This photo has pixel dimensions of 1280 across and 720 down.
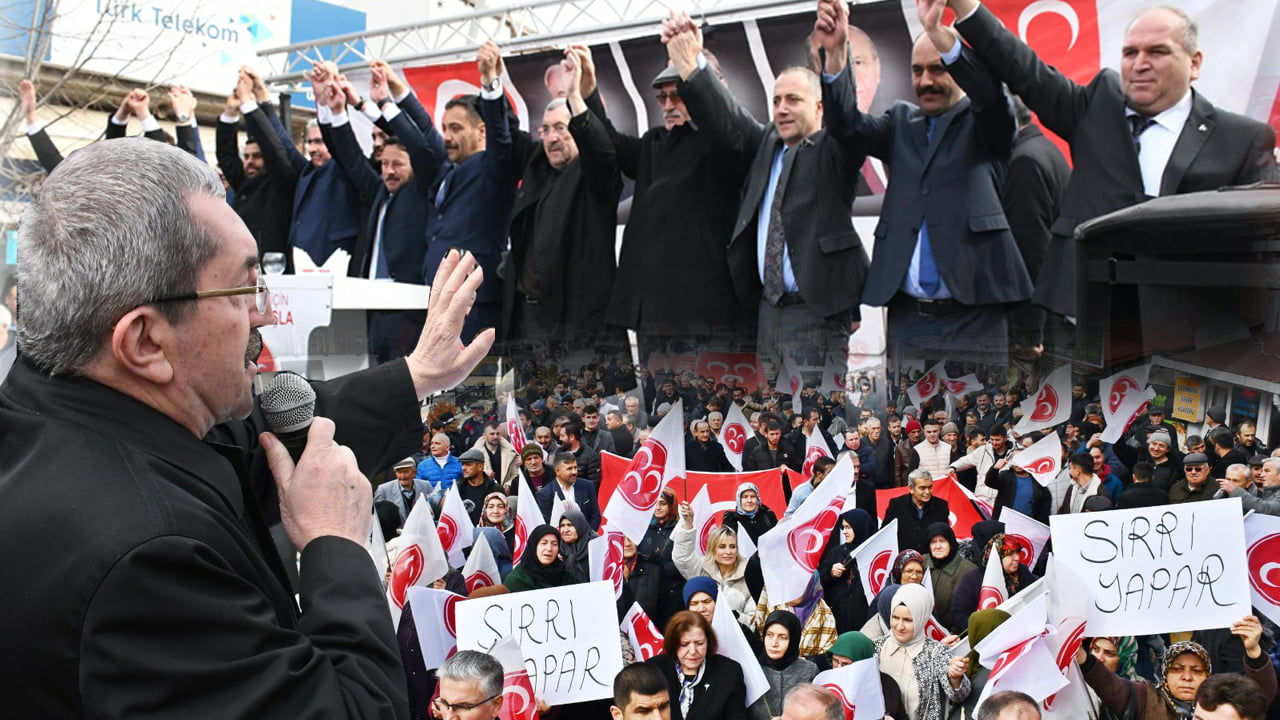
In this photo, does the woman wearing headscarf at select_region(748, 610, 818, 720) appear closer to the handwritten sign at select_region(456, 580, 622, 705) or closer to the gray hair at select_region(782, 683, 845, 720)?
the gray hair at select_region(782, 683, 845, 720)

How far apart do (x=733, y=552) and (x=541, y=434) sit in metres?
0.90

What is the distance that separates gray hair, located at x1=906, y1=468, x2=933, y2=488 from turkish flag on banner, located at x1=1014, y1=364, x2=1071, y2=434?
11.2 inches

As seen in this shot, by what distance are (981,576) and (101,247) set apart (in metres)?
2.49

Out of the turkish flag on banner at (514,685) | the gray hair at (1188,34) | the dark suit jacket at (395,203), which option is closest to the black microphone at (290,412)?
the turkish flag on banner at (514,685)

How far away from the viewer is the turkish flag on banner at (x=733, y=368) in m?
3.68

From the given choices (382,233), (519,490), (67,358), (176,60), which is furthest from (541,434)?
(176,60)

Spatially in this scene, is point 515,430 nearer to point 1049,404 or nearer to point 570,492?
point 570,492

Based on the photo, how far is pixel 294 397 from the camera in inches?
55.5

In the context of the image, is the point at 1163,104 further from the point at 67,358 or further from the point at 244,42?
the point at 244,42

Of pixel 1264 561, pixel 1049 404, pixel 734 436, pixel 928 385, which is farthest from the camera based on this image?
pixel 734 436

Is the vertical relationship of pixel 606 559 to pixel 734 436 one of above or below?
below

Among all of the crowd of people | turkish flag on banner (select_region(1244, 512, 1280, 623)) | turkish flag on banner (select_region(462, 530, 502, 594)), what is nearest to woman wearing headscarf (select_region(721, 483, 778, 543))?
the crowd of people

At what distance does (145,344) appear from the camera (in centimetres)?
109

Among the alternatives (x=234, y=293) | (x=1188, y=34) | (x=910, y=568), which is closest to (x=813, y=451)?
(x=910, y=568)
